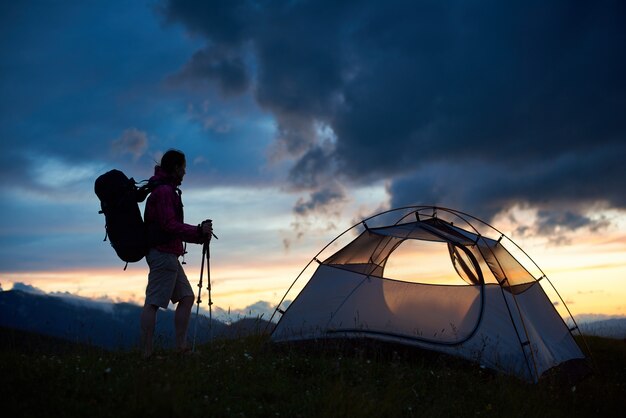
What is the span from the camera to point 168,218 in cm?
805

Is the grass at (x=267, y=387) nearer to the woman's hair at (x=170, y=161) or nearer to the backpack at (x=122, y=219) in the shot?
the backpack at (x=122, y=219)

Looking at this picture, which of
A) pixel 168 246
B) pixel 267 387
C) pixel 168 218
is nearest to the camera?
pixel 267 387

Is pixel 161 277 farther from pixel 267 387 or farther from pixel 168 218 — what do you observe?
pixel 267 387

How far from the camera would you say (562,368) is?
36.6ft

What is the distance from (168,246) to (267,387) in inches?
95.5

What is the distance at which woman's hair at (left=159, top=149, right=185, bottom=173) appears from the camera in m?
8.37

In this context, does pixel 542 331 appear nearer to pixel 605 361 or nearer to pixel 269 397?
pixel 605 361

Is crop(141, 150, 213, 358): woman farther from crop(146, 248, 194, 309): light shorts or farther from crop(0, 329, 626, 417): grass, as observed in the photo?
crop(0, 329, 626, 417): grass

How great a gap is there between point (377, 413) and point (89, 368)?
147 inches

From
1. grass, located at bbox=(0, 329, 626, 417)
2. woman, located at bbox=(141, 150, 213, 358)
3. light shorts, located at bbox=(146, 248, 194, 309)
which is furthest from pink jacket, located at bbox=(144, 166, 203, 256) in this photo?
grass, located at bbox=(0, 329, 626, 417)

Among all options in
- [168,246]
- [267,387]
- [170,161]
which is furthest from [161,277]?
[267,387]

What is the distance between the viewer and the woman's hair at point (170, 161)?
27.5 ft

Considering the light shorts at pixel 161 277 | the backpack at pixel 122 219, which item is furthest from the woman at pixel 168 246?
the backpack at pixel 122 219

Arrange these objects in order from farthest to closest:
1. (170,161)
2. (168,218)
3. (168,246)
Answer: (170,161) < (168,246) < (168,218)
